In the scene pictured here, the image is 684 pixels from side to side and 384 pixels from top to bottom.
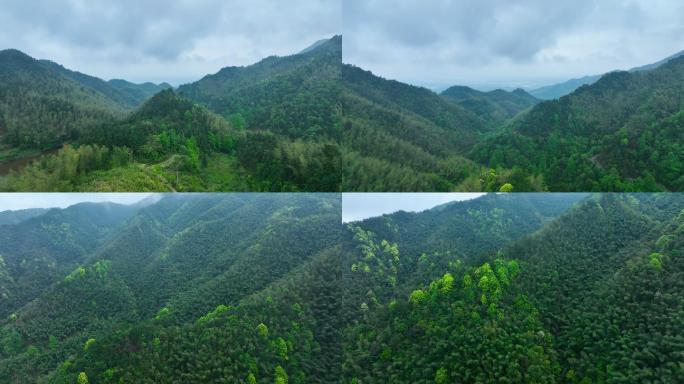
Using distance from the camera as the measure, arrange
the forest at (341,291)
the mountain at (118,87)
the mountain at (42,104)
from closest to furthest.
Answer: the forest at (341,291), the mountain at (42,104), the mountain at (118,87)

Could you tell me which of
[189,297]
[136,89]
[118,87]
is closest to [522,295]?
[189,297]

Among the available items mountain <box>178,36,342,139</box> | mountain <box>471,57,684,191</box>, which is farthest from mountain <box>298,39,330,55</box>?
mountain <box>471,57,684,191</box>

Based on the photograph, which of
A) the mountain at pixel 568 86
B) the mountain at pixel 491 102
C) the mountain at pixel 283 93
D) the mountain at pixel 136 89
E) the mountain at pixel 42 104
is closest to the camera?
the mountain at pixel 42 104

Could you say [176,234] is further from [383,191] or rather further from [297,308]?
[383,191]

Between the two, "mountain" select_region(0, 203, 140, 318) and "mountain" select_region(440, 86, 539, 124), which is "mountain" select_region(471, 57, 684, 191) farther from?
"mountain" select_region(0, 203, 140, 318)

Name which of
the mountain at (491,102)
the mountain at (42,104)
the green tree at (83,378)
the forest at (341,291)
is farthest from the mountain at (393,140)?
the mountain at (42,104)

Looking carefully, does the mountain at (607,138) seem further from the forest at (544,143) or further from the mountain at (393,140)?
the mountain at (393,140)

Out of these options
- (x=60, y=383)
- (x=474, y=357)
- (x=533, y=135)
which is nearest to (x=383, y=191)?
(x=474, y=357)
